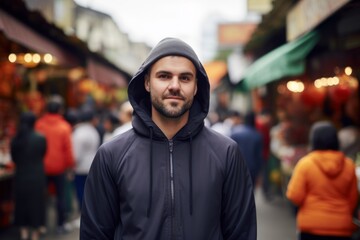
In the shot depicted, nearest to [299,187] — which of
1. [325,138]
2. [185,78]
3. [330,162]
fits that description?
[330,162]

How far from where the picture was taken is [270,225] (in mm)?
10359

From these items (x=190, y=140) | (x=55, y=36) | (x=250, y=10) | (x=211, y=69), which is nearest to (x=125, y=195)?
(x=190, y=140)

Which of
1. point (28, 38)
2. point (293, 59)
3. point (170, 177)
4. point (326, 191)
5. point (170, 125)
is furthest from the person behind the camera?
point (28, 38)

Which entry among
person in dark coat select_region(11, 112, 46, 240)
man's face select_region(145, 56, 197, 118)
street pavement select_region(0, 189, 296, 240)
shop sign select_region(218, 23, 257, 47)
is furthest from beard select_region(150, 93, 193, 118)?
A: shop sign select_region(218, 23, 257, 47)

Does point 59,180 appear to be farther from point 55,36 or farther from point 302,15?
point 302,15

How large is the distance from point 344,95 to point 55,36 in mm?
5330

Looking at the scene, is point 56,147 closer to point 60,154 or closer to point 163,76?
point 60,154

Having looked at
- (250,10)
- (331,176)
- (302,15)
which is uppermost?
(250,10)

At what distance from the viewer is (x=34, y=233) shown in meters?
8.96

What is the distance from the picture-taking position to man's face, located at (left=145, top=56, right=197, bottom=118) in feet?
10.4

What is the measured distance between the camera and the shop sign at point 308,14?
600cm

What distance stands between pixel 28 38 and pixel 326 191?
482 cm

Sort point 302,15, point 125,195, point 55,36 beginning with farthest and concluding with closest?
1. point 55,36
2. point 302,15
3. point 125,195

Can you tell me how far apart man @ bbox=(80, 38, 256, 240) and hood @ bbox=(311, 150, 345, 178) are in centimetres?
239
